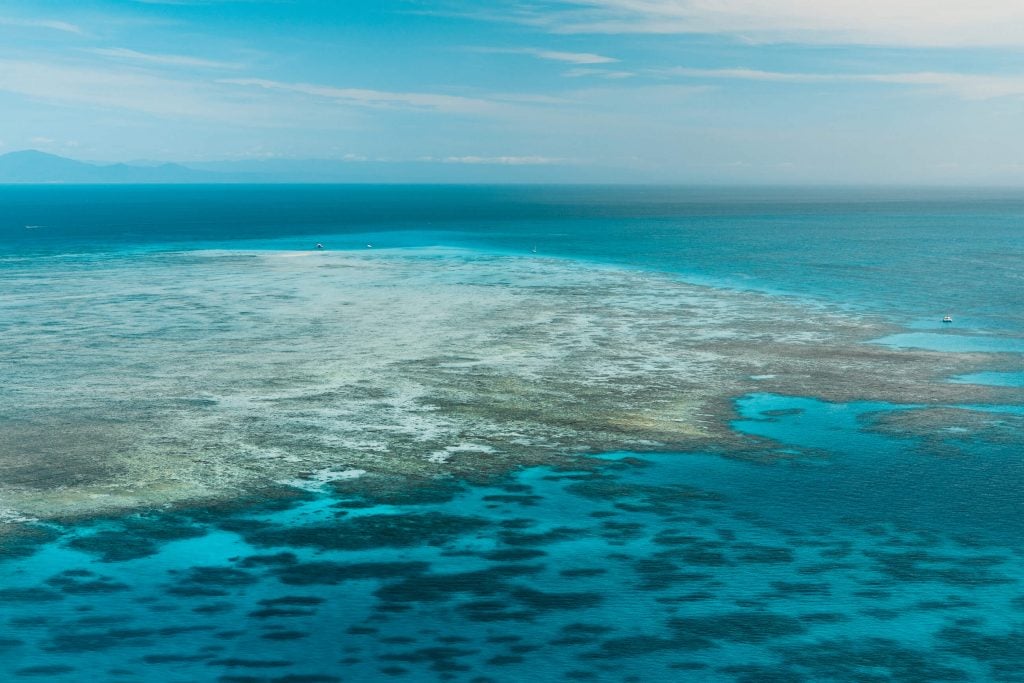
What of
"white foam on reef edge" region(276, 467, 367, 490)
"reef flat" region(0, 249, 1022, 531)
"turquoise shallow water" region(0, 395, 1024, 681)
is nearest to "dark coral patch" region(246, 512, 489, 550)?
"turquoise shallow water" region(0, 395, 1024, 681)

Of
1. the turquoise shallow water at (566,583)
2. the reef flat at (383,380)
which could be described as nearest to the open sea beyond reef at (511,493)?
the turquoise shallow water at (566,583)

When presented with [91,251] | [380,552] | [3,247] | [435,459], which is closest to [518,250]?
[91,251]

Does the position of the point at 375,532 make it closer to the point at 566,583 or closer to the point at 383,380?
the point at 566,583

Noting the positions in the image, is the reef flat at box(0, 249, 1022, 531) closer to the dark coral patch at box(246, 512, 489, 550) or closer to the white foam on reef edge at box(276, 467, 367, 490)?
the white foam on reef edge at box(276, 467, 367, 490)

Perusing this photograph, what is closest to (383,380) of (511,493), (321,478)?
(321,478)

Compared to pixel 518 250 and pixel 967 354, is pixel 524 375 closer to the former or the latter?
pixel 967 354

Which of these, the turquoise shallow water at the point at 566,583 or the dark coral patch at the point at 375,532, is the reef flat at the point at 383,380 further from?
the turquoise shallow water at the point at 566,583
